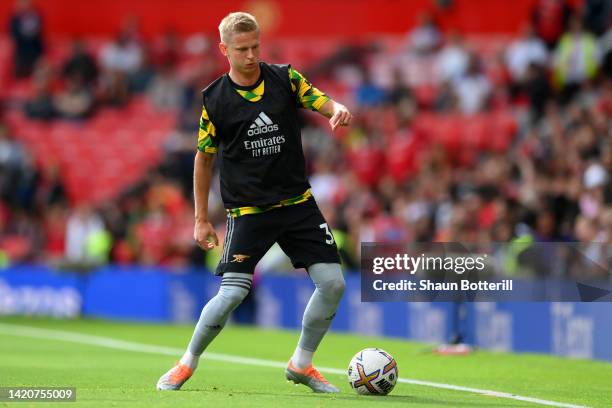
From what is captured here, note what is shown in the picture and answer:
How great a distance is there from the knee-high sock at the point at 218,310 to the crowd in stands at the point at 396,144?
251 inches

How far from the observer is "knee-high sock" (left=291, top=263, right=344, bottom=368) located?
31.8ft

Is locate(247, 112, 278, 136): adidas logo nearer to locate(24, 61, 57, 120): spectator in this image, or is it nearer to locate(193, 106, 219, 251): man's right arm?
locate(193, 106, 219, 251): man's right arm

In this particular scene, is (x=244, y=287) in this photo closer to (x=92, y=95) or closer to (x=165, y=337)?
(x=165, y=337)

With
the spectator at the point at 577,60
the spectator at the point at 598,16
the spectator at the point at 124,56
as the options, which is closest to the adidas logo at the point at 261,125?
the spectator at the point at 577,60

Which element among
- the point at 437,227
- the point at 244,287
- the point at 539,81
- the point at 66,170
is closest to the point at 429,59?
the point at 539,81

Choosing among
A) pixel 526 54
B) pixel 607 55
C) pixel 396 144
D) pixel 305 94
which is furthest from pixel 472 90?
pixel 305 94

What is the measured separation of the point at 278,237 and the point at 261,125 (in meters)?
0.79

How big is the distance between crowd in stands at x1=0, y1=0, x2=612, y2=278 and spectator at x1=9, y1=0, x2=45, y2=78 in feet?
0.10

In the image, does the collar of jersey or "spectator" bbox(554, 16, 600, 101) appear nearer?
the collar of jersey

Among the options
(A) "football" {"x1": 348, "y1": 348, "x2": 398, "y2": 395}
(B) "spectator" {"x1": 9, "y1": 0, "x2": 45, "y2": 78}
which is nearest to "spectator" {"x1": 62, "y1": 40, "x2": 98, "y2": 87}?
(B) "spectator" {"x1": 9, "y1": 0, "x2": 45, "y2": 78}

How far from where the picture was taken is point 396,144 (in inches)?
872

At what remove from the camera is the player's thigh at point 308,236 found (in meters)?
9.70

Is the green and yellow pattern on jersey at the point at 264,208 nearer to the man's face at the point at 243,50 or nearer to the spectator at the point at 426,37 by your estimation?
the man's face at the point at 243,50

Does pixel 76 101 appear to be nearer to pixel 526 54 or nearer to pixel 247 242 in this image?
pixel 526 54
